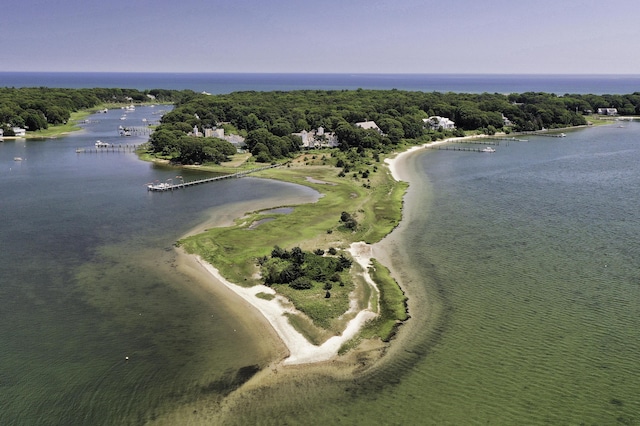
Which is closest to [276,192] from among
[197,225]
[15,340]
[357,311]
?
[197,225]

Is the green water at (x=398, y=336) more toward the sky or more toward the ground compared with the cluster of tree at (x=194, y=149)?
more toward the ground

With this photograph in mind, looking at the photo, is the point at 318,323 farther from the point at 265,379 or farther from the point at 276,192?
the point at 276,192

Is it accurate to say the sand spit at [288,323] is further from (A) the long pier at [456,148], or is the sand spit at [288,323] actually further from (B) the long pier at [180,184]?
(A) the long pier at [456,148]

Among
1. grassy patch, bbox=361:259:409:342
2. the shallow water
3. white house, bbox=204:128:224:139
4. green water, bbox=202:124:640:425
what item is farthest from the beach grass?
white house, bbox=204:128:224:139

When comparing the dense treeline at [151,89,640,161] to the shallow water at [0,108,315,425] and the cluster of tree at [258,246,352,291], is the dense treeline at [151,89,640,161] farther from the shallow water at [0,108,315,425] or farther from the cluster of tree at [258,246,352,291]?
the cluster of tree at [258,246,352,291]

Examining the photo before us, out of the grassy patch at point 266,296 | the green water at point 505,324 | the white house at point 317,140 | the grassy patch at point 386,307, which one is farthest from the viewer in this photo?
the white house at point 317,140

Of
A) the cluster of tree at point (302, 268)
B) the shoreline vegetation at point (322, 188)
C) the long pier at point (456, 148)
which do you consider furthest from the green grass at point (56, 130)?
the cluster of tree at point (302, 268)
